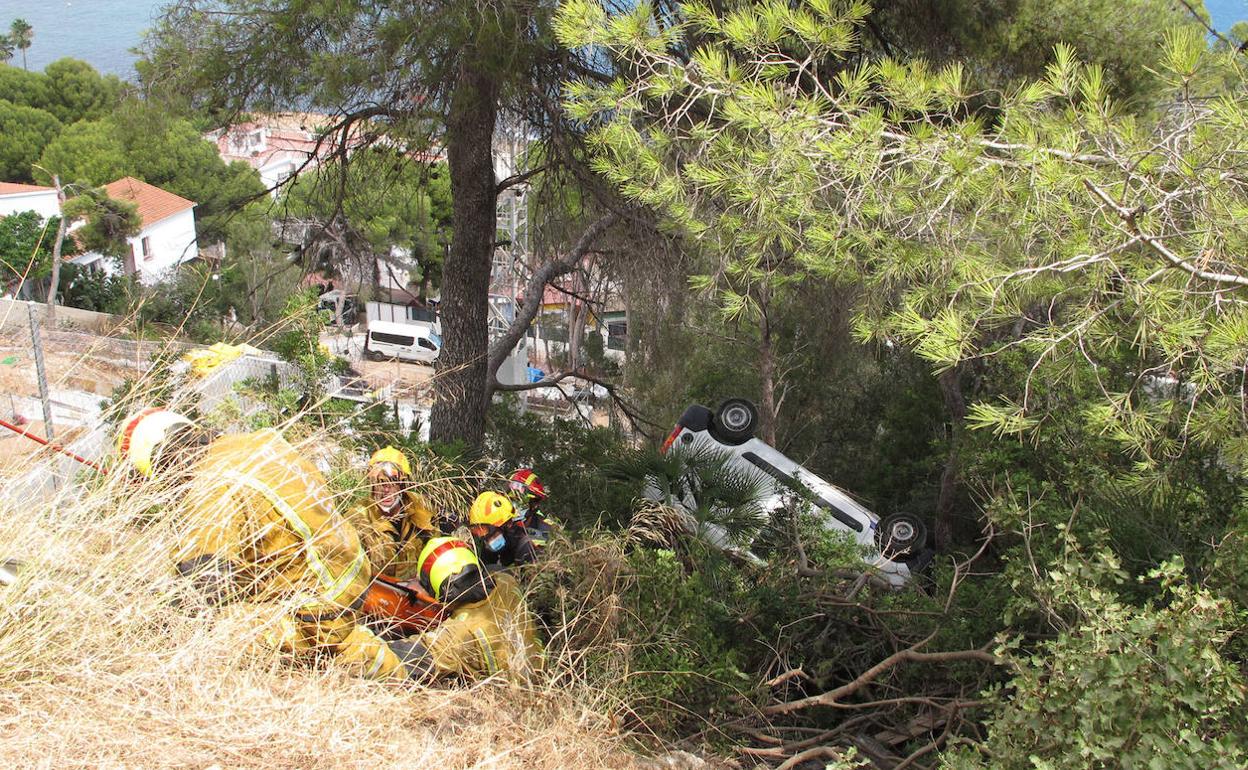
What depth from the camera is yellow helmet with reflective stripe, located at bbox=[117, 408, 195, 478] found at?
151 inches

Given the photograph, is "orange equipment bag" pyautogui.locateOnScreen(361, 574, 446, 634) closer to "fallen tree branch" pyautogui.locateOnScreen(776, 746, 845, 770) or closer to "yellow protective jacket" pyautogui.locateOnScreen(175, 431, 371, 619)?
"yellow protective jacket" pyautogui.locateOnScreen(175, 431, 371, 619)

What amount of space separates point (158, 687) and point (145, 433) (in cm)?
124

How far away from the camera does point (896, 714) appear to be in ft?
16.7

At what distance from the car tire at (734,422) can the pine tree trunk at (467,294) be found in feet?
7.47

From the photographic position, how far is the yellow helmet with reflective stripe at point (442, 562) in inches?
169

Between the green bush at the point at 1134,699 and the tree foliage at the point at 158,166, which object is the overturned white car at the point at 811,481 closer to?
the green bush at the point at 1134,699

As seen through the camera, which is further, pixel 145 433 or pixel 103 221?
pixel 103 221

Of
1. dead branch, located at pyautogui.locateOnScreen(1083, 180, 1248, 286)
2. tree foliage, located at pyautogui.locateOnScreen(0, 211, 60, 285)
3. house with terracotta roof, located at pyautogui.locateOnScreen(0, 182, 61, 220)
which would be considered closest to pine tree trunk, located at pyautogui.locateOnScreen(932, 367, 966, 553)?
dead branch, located at pyautogui.locateOnScreen(1083, 180, 1248, 286)

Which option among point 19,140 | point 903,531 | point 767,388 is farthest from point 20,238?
point 903,531

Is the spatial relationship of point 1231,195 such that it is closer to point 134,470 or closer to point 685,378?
point 134,470

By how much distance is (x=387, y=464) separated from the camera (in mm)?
4836

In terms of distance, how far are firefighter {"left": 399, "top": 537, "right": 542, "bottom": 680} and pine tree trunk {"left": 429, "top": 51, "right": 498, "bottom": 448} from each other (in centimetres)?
387

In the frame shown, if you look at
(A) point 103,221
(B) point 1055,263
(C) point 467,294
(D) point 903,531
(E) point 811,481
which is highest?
(A) point 103,221

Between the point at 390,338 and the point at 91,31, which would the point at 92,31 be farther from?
the point at 390,338
